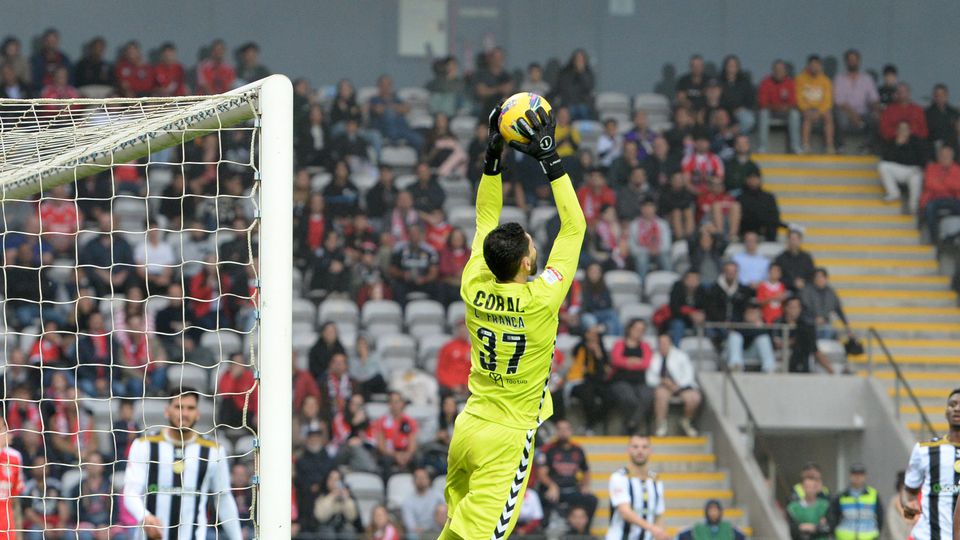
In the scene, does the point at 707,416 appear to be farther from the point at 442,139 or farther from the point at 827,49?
the point at 827,49

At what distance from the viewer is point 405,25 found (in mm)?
20766

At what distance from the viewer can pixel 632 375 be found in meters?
15.3

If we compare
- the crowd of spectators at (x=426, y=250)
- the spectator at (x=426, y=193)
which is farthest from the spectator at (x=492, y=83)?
the spectator at (x=426, y=193)

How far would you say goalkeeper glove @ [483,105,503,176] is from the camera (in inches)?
239

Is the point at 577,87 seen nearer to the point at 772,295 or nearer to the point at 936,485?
the point at 772,295

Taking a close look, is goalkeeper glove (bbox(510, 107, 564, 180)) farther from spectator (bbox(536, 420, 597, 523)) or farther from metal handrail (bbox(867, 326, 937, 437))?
metal handrail (bbox(867, 326, 937, 437))

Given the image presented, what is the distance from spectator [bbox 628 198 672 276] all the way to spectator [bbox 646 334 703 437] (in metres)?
1.75

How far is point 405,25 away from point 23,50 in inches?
206

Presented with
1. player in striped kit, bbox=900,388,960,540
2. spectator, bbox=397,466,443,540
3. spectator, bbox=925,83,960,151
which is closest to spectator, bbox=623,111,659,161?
spectator, bbox=925,83,960,151

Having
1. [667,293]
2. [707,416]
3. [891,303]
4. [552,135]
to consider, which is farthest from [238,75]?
[552,135]

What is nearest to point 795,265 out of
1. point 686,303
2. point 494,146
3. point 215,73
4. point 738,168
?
point 686,303

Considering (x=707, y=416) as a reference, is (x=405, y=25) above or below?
above

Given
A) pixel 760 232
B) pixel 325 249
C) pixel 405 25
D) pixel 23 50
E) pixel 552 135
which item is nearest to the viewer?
pixel 552 135

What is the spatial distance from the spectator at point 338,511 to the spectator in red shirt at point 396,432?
35.1 inches
